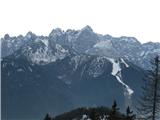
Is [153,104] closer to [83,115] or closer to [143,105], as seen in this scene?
[143,105]

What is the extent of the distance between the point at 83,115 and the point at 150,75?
5148 cm

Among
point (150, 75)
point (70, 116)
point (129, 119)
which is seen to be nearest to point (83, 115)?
point (70, 116)

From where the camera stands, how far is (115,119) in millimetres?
37250

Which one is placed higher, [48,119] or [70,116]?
[48,119]

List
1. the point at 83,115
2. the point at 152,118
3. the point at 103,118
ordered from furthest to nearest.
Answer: the point at 83,115 → the point at 103,118 → the point at 152,118

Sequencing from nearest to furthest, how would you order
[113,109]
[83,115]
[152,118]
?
[113,109]
[152,118]
[83,115]

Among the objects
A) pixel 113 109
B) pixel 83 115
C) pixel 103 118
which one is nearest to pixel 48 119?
pixel 113 109

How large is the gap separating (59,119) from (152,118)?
2323 inches

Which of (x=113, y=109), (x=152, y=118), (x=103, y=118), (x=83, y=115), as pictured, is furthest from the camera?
(x=83, y=115)

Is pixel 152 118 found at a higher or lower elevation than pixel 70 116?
higher

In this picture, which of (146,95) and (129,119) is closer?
(129,119)

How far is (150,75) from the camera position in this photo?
50.3 metres

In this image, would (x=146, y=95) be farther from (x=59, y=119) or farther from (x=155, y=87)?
(x=59, y=119)

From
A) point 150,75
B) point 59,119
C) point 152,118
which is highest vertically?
point 150,75
